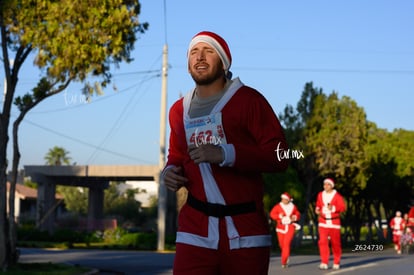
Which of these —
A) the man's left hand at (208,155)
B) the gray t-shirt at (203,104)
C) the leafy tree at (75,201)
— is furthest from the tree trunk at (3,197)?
the leafy tree at (75,201)

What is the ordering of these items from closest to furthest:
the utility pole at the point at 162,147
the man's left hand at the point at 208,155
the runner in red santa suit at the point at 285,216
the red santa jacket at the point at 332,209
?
1. the man's left hand at the point at 208,155
2. the red santa jacket at the point at 332,209
3. the runner in red santa suit at the point at 285,216
4. the utility pole at the point at 162,147

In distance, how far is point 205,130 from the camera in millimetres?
4566

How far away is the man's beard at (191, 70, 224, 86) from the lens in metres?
4.64

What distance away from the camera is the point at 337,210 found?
18.0m

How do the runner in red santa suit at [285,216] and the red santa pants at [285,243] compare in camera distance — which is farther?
the runner in red santa suit at [285,216]

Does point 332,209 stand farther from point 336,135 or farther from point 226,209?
point 336,135

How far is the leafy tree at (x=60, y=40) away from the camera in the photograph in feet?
50.5

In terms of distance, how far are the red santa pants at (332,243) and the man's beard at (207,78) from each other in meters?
13.9

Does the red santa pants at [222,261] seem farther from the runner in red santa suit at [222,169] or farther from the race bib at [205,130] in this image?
the race bib at [205,130]

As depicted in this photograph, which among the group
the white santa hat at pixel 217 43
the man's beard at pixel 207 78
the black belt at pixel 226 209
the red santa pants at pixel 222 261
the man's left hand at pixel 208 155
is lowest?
the red santa pants at pixel 222 261

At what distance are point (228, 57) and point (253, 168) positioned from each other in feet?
2.30

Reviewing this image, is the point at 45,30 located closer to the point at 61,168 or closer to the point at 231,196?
the point at 231,196

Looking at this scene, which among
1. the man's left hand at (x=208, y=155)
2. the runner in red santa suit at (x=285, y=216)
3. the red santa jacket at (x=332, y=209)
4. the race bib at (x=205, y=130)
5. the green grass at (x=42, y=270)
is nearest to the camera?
the man's left hand at (x=208, y=155)

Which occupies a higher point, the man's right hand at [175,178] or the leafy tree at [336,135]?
the leafy tree at [336,135]
